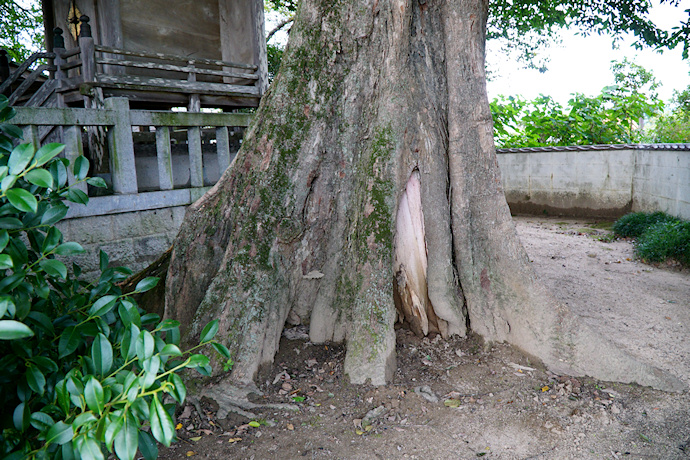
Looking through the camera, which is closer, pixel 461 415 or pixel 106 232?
pixel 461 415

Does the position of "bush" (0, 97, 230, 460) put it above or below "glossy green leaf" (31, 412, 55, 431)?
above

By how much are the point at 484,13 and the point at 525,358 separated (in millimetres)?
2601

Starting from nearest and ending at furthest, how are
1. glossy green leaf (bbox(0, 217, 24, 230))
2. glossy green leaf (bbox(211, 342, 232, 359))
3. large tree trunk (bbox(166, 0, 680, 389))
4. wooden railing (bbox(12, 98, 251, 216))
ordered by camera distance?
glossy green leaf (bbox(0, 217, 24, 230)), glossy green leaf (bbox(211, 342, 232, 359)), large tree trunk (bbox(166, 0, 680, 389)), wooden railing (bbox(12, 98, 251, 216))

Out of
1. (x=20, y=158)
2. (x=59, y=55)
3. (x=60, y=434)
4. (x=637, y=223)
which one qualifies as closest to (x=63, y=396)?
(x=60, y=434)

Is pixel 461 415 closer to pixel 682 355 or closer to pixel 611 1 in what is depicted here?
pixel 682 355

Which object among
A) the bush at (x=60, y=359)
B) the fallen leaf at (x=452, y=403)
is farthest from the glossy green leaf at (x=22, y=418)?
the fallen leaf at (x=452, y=403)

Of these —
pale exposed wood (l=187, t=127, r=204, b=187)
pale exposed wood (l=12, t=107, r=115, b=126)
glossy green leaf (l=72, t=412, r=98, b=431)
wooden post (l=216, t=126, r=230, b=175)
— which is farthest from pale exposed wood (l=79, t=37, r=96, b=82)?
glossy green leaf (l=72, t=412, r=98, b=431)

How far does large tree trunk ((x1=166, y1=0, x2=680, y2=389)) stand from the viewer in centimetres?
332

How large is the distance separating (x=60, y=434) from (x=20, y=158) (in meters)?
0.70

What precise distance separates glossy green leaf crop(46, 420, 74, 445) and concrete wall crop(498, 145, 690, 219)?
891 cm

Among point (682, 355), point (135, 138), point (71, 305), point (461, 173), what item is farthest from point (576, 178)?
point (71, 305)

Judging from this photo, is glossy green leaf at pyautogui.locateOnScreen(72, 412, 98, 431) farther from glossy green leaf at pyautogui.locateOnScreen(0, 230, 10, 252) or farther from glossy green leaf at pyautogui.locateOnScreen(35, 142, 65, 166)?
glossy green leaf at pyautogui.locateOnScreen(35, 142, 65, 166)

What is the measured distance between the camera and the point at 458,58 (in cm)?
362

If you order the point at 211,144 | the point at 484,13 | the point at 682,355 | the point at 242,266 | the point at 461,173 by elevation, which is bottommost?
the point at 682,355
